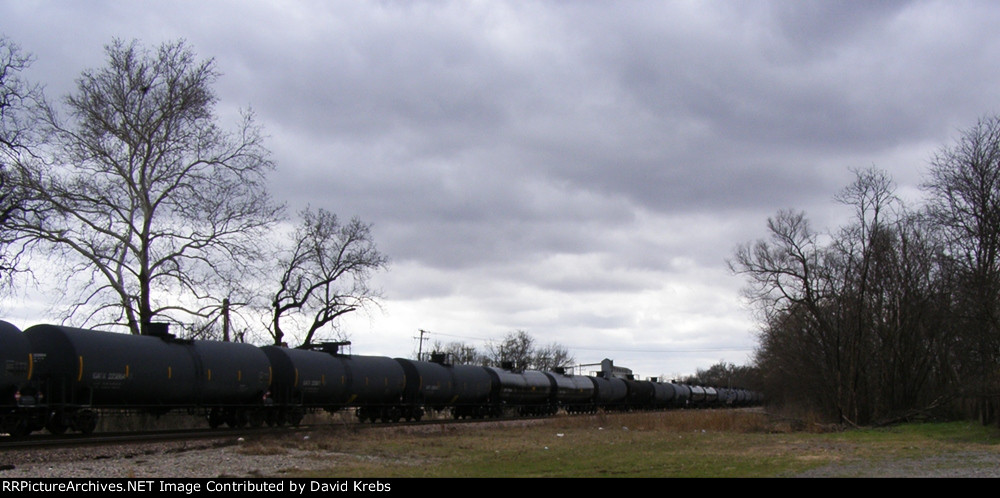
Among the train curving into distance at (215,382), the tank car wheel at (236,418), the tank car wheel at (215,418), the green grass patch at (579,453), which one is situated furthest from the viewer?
the tank car wheel at (236,418)

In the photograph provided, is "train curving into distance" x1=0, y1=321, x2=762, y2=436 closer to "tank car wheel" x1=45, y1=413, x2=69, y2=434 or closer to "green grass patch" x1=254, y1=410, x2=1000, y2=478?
"tank car wheel" x1=45, y1=413, x2=69, y2=434

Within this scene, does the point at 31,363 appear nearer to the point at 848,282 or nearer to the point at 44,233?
the point at 44,233

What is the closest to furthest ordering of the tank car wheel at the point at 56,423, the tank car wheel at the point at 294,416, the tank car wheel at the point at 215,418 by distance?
the tank car wheel at the point at 56,423
the tank car wheel at the point at 215,418
the tank car wheel at the point at 294,416

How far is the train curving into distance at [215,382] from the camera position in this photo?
21547 millimetres

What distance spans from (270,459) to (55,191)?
2381 centimetres

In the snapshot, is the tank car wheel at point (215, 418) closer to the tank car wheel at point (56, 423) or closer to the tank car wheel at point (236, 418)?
the tank car wheel at point (236, 418)

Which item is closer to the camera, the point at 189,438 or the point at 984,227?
the point at 189,438

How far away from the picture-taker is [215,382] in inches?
1049

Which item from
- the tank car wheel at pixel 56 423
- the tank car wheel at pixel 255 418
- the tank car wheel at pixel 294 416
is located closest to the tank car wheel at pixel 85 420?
the tank car wheel at pixel 56 423

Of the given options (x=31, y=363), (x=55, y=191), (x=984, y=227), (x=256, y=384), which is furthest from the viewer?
(x=55, y=191)

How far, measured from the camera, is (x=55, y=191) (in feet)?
115

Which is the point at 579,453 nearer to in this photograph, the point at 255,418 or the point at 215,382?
the point at 215,382

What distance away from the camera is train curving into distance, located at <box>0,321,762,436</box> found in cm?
2155
